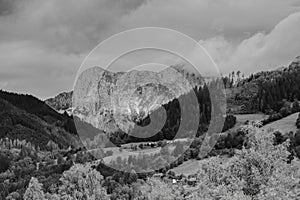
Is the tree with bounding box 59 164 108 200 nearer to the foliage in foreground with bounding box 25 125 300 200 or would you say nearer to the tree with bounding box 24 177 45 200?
the tree with bounding box 24 177 45 200

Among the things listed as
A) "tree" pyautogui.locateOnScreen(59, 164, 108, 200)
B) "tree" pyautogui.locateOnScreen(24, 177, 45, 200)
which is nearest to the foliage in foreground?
"tree" pyautogui.locateOnScreen(59, 164, 108, 200)

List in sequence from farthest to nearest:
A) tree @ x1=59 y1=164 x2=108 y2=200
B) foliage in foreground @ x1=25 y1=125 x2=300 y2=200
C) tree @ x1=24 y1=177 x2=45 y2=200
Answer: tree @ x1=24 y1=177 x2=45 y2=200 < tree @ x1=59 y1=164 x2=108 y2=200 < foliage in foreground @ x1=25 y1=125 x2=300 y2=200

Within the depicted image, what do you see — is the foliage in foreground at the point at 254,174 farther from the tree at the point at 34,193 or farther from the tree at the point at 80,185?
the tree at the point at 34,193

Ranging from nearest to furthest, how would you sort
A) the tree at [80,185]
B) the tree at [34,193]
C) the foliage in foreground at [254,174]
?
the foliage in foreground at [254,174] → the tree at [80,185] → the tree at [34,193]

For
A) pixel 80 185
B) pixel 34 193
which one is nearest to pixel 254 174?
pixel 80 185

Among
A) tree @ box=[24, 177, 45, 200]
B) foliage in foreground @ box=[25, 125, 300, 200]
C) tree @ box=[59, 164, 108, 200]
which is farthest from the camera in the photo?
tree @ box=[24, 177, 45, 200]

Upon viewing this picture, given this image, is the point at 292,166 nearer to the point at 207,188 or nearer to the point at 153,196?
the point at 207,188

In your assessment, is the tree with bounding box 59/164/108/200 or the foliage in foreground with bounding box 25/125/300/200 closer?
the foliage in foreground with bounding box 25/125/300/200

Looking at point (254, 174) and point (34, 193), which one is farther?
point (34, 193)

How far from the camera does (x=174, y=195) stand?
4344 cm

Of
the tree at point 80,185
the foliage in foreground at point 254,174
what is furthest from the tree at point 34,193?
the foliage in foreground at point 254,174

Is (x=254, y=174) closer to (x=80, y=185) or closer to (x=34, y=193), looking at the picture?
(x=80, y=185)

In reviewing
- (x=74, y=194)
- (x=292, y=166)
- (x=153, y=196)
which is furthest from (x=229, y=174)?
(x=74, y=194)

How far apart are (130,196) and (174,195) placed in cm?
13564
